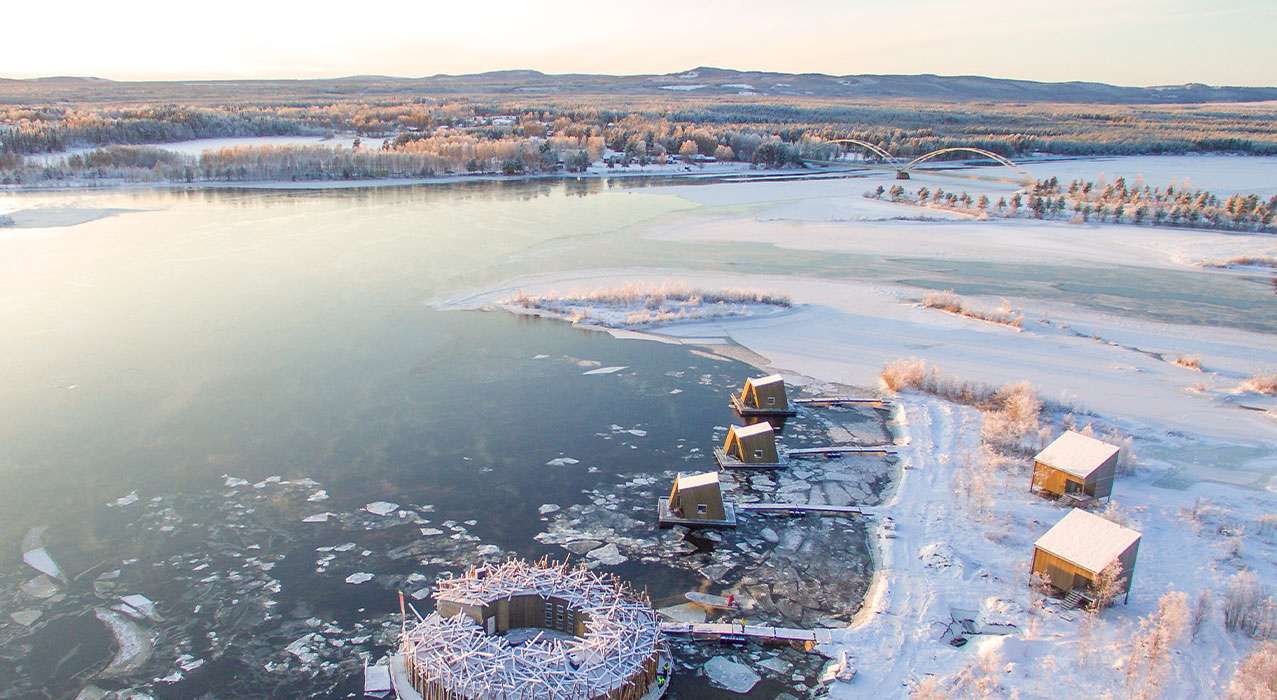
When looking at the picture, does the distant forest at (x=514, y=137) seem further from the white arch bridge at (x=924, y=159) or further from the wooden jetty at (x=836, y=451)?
the wooden jetty at (x=836, y=451)

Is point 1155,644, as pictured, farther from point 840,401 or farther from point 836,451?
point 840,401

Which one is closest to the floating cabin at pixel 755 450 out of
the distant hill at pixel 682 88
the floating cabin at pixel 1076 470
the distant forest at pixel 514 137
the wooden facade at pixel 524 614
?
the floating cabin at pixel 1076 470

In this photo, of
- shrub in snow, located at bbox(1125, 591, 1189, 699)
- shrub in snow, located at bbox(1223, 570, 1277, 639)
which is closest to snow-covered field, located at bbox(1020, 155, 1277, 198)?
shrub in snow, located at bbox(1223, 570, 1277, 639)

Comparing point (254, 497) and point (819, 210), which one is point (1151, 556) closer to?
point (254, 497)

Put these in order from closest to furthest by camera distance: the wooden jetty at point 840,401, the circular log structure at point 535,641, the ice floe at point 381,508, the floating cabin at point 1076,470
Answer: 1. the circular log structure at point 535,641
2. the ice floe at point 381,508
3. the floating cabin at point 1076,470
4. the wooden jetty at point 840,401

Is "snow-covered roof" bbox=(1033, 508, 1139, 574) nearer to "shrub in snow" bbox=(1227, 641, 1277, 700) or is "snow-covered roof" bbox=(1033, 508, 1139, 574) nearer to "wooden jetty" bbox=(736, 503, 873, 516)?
"shrub in snow" bbox=(1227, 641, 1277, 700)

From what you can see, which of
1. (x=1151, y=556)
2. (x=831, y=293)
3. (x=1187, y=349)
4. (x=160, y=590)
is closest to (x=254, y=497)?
(x=160, y=590)
